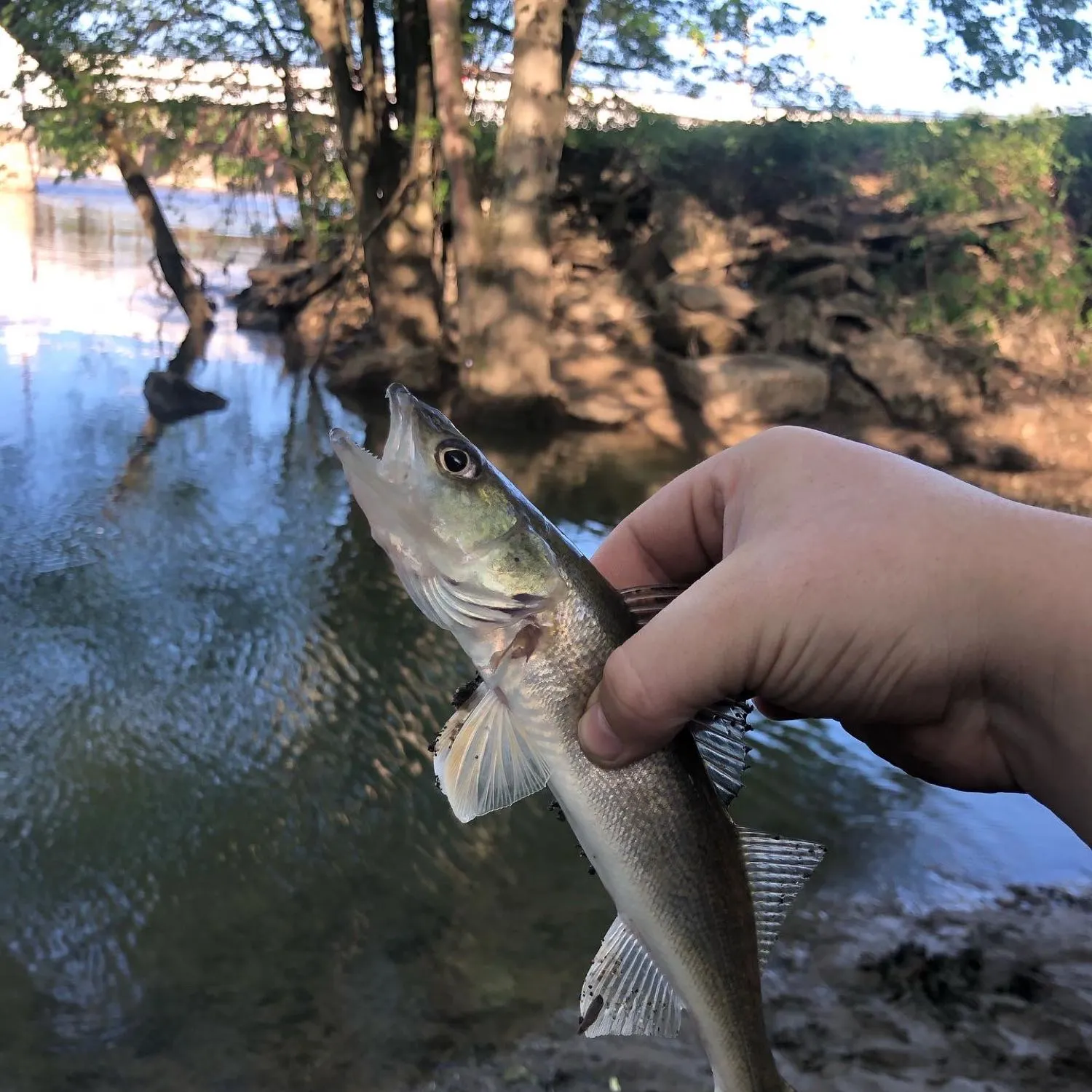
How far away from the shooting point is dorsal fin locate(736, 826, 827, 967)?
5.36 ft

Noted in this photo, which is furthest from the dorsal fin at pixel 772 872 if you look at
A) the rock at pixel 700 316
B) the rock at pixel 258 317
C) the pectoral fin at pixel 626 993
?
the rock at pixel 258 317

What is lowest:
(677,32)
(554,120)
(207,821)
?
(207,821)

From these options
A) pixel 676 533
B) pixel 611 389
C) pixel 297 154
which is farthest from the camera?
pixel 297 154

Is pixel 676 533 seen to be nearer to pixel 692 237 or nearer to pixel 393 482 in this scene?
pixel 393 482

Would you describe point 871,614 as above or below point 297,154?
below

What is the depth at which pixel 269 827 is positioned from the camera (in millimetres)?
3523

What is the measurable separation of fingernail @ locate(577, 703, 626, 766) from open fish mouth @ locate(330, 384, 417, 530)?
42 centimetres

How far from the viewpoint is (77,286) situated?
14859mm

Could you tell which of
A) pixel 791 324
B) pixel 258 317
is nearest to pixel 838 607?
pixel 791 324

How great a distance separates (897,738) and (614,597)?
656 millimetres

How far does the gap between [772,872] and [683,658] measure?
0.47 m

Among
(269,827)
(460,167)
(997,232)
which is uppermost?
(460,167)

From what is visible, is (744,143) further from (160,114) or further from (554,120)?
(160,114)

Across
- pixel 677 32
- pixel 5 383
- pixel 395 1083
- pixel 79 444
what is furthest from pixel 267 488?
pixel 677 32
